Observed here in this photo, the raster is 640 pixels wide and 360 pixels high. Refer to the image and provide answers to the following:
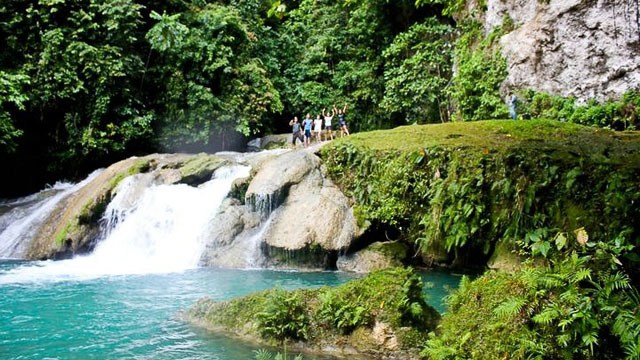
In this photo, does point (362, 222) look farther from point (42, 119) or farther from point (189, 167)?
point (42, 119)

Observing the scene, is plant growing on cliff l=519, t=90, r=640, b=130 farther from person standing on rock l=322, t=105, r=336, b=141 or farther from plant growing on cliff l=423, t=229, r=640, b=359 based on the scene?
plant growing on cliff l=423, t=229, r=640, b=359

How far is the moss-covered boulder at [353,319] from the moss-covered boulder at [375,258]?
4824 mm

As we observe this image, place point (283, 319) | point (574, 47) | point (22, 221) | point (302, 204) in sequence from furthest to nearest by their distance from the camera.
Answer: point (574, 47), point (22, 221), point (302, 204), point (283, 319)

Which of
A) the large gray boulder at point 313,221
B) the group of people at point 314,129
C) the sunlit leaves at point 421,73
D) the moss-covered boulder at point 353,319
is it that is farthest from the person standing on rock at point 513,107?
the moss-covered boulder at point 353,319

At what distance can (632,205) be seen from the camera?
512 centimetres

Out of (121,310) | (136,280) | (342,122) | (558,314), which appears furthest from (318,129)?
(558,314)

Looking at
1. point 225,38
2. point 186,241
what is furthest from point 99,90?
point 186,241

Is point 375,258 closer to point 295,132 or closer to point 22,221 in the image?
point 22,221

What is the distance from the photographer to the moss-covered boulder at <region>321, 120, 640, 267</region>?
6.59 metres

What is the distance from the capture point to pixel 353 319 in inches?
197

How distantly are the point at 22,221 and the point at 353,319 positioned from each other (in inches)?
509

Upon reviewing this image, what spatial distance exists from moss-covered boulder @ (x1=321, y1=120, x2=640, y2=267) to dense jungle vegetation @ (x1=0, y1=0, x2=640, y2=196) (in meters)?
5.23

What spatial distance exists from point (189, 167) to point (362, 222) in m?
5.90

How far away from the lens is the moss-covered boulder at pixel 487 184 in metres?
6.59
